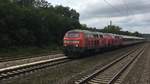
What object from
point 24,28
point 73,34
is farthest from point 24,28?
point 73,34

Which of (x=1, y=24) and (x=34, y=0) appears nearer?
(x=1, y=24)

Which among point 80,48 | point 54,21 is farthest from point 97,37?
point 54,21

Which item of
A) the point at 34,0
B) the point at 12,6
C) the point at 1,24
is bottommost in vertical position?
the point at 1,24

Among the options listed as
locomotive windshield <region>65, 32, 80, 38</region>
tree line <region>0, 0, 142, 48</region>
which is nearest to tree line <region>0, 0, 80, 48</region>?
tree line <region>0, 0, 142, 48</region>

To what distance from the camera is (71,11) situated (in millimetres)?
109625

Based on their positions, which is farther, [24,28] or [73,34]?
[24,28]

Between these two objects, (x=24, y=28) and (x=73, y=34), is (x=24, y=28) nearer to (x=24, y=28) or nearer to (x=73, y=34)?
(x=24, y=28)

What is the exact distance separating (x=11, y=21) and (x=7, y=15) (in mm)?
1003

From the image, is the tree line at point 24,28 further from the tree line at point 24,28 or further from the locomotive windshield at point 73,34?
the locomotive windshield at point 73,34

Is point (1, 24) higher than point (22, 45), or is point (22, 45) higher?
point (1, 24)

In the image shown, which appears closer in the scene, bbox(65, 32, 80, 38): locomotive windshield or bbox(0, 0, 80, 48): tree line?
bbox(65, 32, 80, 38): locomotive windshield

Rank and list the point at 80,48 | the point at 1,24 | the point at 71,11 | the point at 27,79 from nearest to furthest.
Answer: the point at 27,79 < the point at 80,48 < the point at 1,24 < the point at 71,11

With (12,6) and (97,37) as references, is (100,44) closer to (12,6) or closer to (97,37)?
(97,37)

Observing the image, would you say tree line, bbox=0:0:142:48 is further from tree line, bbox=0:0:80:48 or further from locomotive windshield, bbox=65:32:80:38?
locomotive windshield, bbox=65:32:80:38
